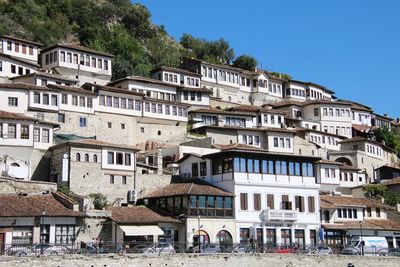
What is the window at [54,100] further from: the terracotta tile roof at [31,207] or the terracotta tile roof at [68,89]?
the terracotta tile roof at [31,207]

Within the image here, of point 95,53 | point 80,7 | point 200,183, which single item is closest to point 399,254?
point 200,183

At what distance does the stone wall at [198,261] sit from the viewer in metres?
34.7

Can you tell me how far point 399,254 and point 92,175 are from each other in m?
24.8

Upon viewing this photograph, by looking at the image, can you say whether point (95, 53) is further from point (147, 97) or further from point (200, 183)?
point (200, 183)

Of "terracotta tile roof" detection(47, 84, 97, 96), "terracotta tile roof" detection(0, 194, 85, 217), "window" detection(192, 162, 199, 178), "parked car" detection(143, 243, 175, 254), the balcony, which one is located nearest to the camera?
"parked car" detection(143, 243, 175, 254)

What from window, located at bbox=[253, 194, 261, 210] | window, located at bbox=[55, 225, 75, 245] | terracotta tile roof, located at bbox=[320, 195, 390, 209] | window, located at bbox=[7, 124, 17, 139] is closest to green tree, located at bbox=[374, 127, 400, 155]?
terracotta tile roof, located at bbox=[320, 195, 390, 209]

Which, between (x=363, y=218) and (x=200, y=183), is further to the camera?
(x=363, y=218)

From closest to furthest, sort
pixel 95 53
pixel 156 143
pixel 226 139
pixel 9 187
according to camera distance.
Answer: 1. pixel 9 187
2. pixel 156 143
3. pixel 226 139
4. pixel 95 53

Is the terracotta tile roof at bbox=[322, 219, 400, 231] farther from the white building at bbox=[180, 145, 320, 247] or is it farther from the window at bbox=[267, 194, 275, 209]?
the window at bbox=[267, 194, 275, 209]

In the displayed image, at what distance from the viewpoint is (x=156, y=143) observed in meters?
69.1

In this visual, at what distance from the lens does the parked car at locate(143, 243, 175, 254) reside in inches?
1588

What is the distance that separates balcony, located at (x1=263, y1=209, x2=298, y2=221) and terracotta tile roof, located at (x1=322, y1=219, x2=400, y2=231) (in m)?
4.80

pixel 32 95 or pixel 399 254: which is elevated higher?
pixel 32 95

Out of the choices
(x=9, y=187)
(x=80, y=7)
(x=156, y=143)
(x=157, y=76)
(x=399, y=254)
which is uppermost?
(x=80, y=7)
